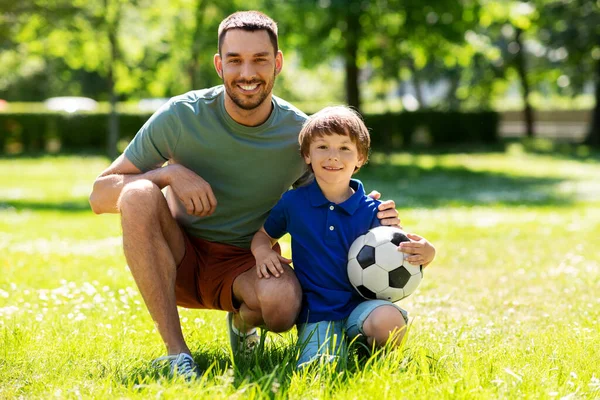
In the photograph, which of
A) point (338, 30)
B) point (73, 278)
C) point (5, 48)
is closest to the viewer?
point (73, 278)

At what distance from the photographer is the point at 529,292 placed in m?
6.39

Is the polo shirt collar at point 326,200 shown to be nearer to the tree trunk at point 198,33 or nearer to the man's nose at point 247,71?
the man's nose at point 247,71

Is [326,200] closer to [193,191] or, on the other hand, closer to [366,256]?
[366,256]

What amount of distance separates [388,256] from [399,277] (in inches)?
5.3

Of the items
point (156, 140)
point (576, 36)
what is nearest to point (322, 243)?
point (156, 140)

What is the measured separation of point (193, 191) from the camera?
4.11m

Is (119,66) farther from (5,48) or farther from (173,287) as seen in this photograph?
(173,287)

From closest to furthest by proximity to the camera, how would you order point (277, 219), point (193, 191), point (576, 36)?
point (193, 191), point (277, 219), point (576, 36)

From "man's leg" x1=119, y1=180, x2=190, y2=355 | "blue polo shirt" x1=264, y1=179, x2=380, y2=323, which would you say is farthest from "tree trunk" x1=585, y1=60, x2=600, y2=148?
"man's leg" x1=119, y1=180, x2=190, y2=355

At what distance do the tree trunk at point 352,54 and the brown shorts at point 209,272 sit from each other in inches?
605

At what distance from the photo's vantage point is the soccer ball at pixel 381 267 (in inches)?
158

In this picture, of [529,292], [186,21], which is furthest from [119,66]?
[529,292]

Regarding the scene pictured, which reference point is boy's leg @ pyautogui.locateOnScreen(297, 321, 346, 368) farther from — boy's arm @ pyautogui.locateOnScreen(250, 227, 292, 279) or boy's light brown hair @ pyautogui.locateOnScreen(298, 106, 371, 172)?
boy's light brown hair @ pyautogui.locateOnScreen(298, 106, 371, 172)

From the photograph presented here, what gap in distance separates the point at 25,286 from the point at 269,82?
127 inches
